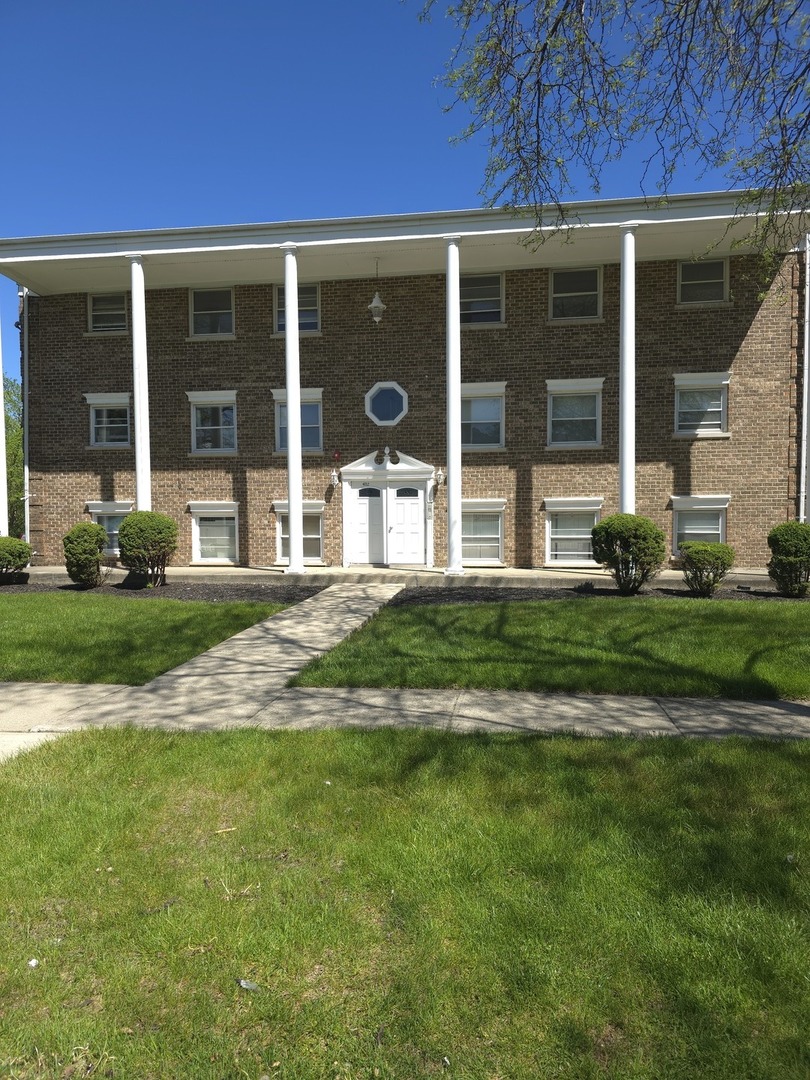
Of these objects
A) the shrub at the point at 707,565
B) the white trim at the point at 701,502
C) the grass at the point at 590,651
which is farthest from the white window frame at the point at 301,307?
the shrub at the point at 707,565

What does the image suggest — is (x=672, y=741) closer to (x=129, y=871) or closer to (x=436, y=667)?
(x=436, y=667)

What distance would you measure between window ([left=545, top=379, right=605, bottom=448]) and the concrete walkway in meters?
11.9

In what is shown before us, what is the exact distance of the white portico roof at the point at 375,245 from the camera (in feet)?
48.2

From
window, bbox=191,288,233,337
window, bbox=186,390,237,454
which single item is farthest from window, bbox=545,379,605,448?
window, bbox=191,288,233,337

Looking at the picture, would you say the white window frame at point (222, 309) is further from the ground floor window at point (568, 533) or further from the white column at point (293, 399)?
the ground floor window at point (568, 533)

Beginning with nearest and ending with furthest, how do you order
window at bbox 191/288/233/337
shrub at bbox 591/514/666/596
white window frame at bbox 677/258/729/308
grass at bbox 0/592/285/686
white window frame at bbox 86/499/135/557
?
grass at bbox 0/592/285/686 < shrub at bbox 591/514/666/596 < white window frame at bbox 677/258/729/308 < window at bbox 191/288/233/337 < white window frame at bbox 86/499/135/557

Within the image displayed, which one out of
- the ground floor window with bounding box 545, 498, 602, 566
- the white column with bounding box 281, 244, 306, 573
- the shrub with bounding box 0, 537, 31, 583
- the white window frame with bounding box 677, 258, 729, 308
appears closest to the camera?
the shrub with bounding box 0, 537, 31, 583

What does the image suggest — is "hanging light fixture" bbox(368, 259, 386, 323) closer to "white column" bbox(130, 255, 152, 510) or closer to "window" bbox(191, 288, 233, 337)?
"window" bbox(191, 288, 233, 337)

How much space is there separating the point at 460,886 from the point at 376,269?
16.4 metres

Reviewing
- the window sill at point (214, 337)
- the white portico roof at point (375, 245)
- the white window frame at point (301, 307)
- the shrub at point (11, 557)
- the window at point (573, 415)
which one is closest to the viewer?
the white portico roof at point (375, 245)

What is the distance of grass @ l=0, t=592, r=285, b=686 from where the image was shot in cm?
730

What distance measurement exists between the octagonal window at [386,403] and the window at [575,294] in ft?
14.1

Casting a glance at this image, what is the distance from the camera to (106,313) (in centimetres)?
1900

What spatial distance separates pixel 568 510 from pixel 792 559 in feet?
18.7
